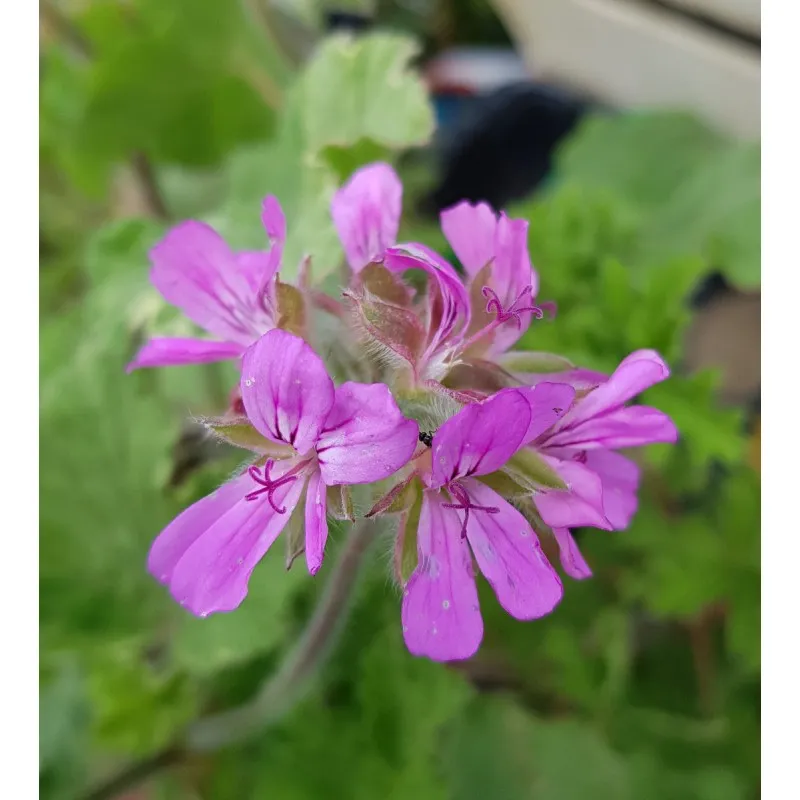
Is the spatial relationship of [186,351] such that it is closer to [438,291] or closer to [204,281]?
[204,281]

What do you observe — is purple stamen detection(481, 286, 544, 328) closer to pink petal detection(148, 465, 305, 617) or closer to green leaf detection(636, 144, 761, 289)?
pink petal detection(148, 465, 305, 617)

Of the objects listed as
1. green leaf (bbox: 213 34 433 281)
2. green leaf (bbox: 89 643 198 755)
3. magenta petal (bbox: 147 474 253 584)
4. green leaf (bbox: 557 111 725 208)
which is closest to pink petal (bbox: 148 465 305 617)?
magenta petal (bbox: 147 474 253 584)

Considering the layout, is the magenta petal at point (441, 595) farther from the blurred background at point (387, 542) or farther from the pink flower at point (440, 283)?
the blurred background at point (387, 542)

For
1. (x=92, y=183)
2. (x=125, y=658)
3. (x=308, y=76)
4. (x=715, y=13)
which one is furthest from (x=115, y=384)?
(x=715, y=13)

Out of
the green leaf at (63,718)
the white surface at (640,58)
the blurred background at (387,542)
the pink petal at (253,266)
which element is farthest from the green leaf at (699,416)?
the green leaf at (63,718)

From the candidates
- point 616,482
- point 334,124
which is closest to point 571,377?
point 616,482
